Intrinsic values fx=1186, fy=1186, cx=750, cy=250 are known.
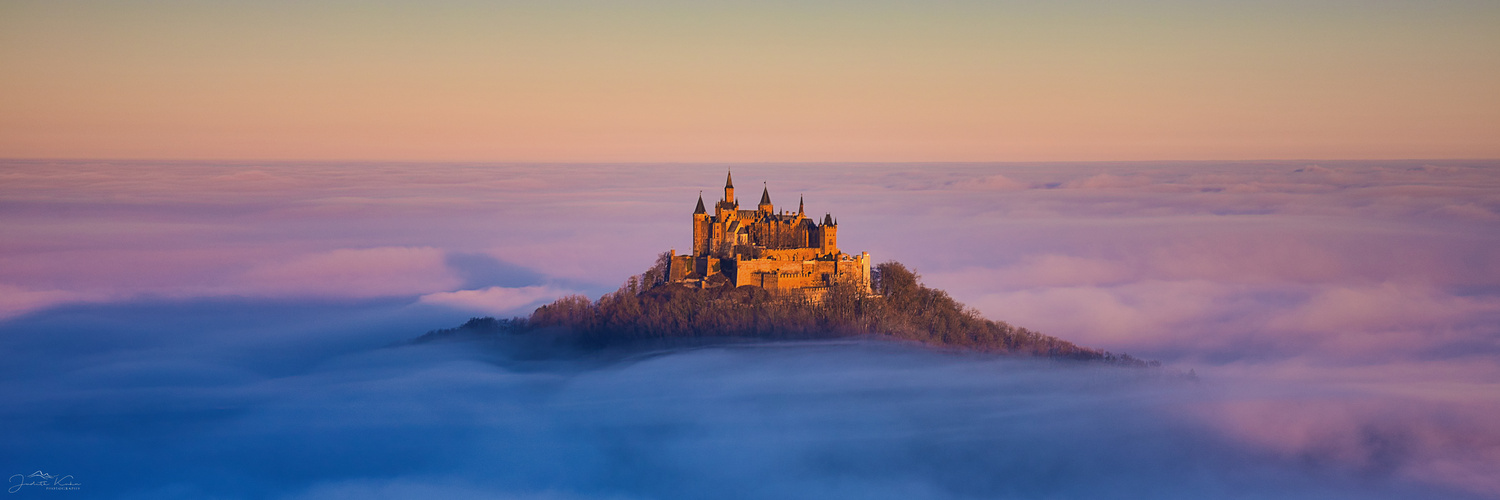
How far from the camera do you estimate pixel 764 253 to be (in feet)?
235

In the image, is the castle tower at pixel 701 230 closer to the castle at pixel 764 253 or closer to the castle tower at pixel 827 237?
the castle at pixel 764 253

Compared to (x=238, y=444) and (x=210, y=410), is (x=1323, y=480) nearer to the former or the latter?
(x=238, y=444)

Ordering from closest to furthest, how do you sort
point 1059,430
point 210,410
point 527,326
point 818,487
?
point 818,487 < point 1059,430 < point 210,410 < point 527,326

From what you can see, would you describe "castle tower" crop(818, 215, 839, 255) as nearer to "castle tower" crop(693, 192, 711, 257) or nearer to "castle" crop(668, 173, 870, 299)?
"castle" crop(668, 173, 870, 299)

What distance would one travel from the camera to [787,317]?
72.6m

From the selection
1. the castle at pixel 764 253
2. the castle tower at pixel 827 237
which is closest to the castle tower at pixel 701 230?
the castle at pixel 764 253

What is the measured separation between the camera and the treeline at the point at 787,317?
7250 centimetres

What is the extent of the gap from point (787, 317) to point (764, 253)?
4.27m

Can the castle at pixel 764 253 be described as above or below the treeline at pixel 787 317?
above

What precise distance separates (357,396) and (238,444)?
9.31 meters

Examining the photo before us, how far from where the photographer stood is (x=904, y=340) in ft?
251

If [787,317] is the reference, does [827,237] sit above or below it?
above

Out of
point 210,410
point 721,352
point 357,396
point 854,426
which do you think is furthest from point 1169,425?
point 210,410

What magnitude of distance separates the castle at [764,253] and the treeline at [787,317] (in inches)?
29.3
